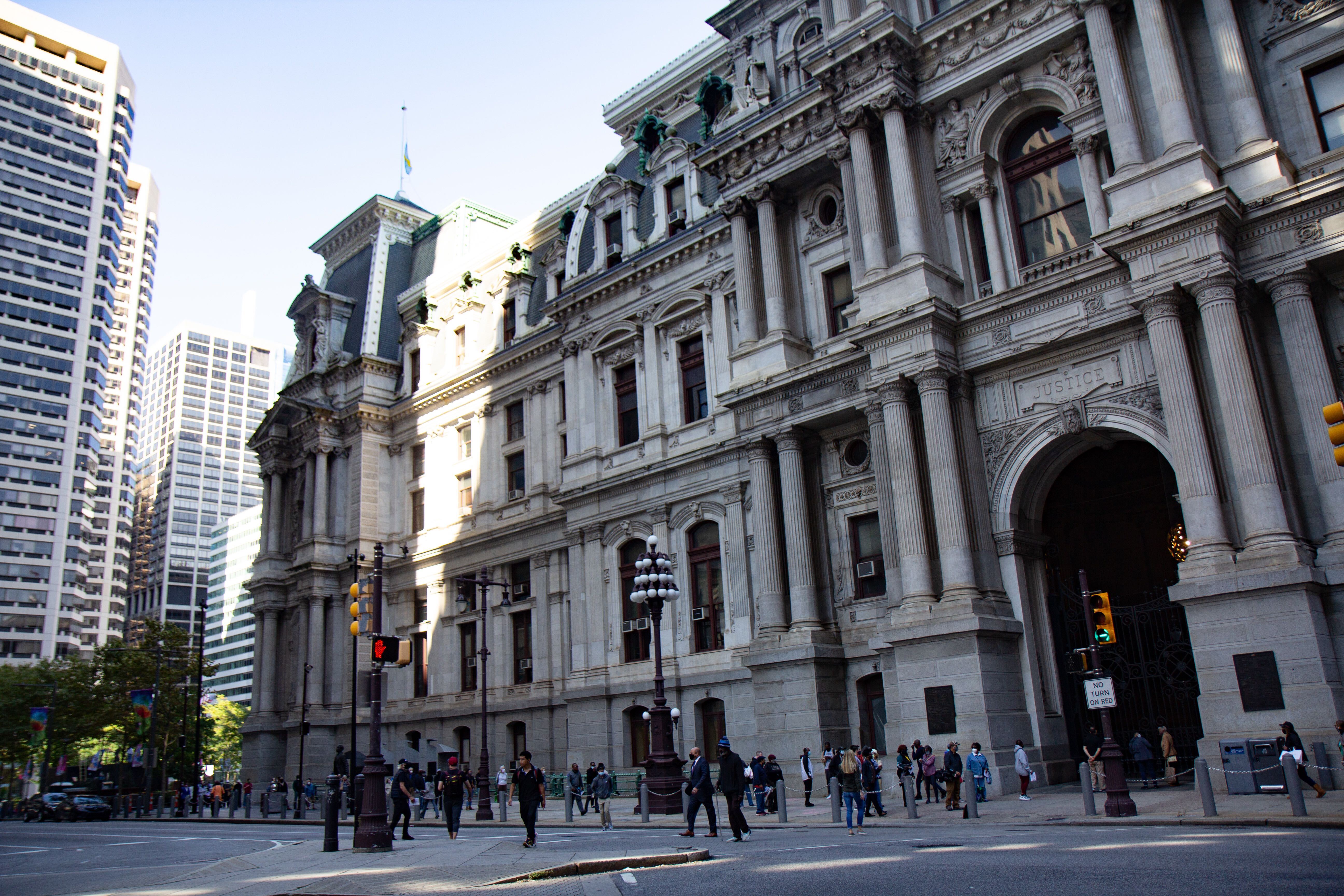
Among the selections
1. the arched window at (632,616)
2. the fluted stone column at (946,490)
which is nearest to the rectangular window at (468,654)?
the arched window at (632,616)

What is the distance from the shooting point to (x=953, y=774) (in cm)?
2203

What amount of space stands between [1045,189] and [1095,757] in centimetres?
1470

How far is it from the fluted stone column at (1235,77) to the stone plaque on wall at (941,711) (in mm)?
14072

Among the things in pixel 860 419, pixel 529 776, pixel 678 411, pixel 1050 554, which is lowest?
pixel 529 776

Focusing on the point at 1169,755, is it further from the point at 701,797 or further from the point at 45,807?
the point at 45,807

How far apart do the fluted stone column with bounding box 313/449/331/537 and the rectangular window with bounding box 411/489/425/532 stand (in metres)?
4.86

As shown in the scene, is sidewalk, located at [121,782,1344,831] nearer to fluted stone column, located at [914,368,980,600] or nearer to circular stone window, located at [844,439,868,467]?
fluted stone column, located at [914,368,980,600]

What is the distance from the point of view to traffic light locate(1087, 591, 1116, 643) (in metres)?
17.3

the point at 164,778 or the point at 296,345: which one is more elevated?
the point at 296,345

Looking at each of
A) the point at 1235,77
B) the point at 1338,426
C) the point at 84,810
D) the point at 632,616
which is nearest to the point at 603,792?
the point at 632,616

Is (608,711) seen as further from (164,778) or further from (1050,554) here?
(164,778)

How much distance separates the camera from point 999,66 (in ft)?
90.9

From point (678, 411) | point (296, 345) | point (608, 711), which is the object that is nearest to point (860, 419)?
point (678, 411)

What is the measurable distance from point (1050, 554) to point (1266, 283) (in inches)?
333
